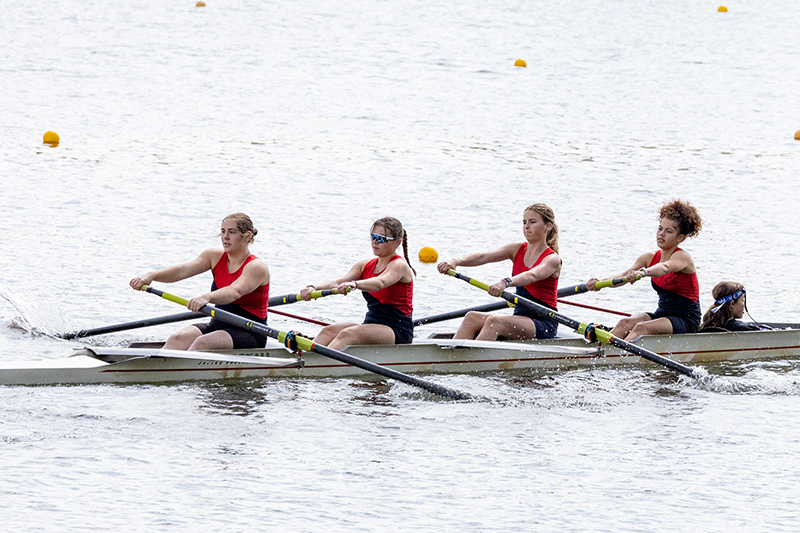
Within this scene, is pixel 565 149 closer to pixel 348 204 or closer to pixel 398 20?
pixel 348 204

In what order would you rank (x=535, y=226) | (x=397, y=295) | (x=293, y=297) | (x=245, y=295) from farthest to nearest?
(x=535, y=226), (x=293, y=297), (x=397, y=295), (x=245, y=295)

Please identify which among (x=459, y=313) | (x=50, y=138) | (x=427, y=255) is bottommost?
(x=459, y=313)

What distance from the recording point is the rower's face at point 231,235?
28.8 ft

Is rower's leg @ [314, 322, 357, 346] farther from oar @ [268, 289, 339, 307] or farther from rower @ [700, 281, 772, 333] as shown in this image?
rower @ [700, 281, 772, 333]

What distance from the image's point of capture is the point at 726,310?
10406 millimetres

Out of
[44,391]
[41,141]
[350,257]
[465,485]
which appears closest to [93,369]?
[44,391]

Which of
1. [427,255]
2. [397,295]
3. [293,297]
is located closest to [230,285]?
[293,297]

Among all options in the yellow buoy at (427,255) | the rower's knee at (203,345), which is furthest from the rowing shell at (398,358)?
the yellow buoy at (427,255)

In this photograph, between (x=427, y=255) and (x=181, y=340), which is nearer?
→ (x=181, y=340)

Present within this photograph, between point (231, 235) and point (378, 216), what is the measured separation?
7.23 metres

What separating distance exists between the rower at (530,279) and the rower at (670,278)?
0.40m

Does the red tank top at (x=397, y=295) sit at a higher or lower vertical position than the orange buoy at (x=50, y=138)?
lower

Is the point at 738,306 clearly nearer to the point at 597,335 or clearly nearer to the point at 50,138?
the point at 597,335

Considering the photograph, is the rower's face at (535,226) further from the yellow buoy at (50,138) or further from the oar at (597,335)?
the yellow buoy at (50,138)
